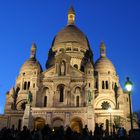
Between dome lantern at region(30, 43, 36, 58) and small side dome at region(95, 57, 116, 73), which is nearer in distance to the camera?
small side dome at region(95, 57, 116, 73)

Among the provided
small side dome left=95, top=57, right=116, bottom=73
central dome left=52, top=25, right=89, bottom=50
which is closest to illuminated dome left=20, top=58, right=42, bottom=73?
central dome left=52, top=25, right=89, bottom=50

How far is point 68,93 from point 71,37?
19.1m

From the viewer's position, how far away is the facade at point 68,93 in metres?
50.8

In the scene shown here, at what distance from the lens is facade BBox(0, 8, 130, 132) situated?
5084cm

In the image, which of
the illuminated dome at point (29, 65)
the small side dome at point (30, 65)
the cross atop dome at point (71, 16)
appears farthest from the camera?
the cross atop dome at point (71, 16)

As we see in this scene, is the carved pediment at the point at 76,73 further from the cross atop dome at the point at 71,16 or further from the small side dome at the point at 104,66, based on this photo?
the cross atop dome at the point at 71,16

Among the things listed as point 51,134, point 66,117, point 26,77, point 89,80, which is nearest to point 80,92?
point 89,80

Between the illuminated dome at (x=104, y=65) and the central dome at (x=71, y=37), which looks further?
the central dome at (x=71, y=37)

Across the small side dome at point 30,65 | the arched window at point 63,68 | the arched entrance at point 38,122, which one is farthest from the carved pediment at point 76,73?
the arched entrance at point 38,122

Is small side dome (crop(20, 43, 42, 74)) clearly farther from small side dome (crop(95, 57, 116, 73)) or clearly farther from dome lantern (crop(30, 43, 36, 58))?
small side dome (crop(95, 57, 116, 73))

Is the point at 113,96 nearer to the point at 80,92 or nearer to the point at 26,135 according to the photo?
the point at 80,92

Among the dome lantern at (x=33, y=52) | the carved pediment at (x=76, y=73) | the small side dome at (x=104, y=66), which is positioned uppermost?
the dome lantern at (x=33, y=52)

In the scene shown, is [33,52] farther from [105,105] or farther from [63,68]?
[105,105]

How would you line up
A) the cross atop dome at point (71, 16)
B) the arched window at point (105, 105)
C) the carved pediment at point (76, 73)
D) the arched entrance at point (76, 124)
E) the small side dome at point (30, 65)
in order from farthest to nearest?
the cross atop dome at point (71, 16)
the small side dome at point (30, 65)
the arched window at point (105, 105)
the carved pediment at point (76, 73)
the arched entrance at point (76, 124)
